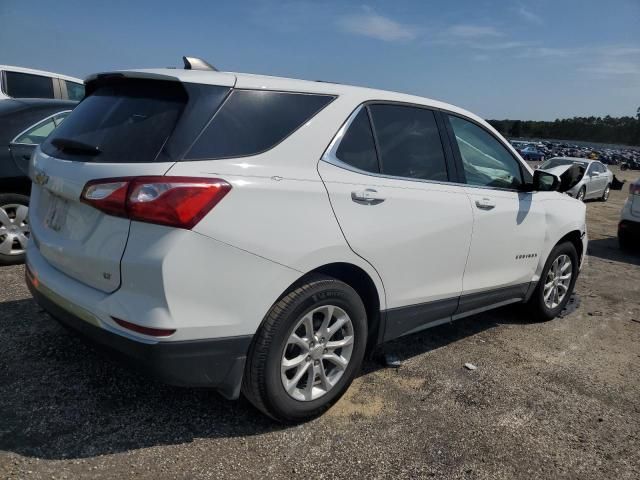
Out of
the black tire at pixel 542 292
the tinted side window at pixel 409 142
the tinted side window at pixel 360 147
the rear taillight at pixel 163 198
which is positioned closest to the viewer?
the rear taillight at pixel 163 198

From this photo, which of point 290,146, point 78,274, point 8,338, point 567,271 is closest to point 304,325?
point 290,146

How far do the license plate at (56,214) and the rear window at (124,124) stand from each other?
0.23 meters

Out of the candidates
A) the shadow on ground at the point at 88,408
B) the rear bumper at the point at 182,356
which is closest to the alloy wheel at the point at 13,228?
the shadow on ground at the point at 88,408

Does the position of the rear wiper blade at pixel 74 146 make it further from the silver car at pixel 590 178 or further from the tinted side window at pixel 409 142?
the silver car at pixel 590 178

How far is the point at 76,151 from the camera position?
2.49 metres

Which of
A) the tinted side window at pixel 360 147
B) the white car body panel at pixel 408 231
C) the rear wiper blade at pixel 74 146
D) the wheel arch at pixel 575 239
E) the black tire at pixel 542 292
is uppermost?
the tinted side window at pixel 360 147

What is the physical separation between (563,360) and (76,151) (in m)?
3.59

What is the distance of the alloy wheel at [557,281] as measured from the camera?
4.60 m

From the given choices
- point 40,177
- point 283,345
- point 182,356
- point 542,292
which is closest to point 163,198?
point 182,356

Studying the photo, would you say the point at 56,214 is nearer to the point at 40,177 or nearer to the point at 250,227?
the point at 40,177

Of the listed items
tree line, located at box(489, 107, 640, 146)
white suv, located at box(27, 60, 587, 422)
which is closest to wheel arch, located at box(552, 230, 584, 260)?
white suv, located at box(27, 60, 587, 422)

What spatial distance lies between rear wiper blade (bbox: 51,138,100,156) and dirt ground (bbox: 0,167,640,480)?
135 cm

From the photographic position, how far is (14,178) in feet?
16.2

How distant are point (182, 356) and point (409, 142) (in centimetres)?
189
